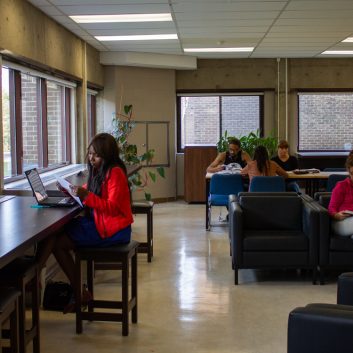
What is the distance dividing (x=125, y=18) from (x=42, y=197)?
12.3 feet

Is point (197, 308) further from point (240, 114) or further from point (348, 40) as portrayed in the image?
point (240, 114)

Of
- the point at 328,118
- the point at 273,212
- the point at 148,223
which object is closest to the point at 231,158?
the point at 148,223

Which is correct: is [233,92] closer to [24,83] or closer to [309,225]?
[24,83]

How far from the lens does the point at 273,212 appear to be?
5.82 metres

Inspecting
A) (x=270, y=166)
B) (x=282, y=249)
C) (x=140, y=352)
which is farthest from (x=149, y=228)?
(x=140, y=352)

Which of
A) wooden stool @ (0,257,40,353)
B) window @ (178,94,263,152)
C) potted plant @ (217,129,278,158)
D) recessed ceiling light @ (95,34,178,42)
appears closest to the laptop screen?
wooden stool @ (0,257,40,353)

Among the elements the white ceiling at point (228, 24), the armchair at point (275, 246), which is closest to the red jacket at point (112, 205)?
the armchair at point (275, 246)

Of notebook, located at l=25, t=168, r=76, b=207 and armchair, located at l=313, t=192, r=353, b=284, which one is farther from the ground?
notebook, located at l=25, t=168, r=76, b=207

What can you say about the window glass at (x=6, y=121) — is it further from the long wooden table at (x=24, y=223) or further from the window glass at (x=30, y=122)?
the long wooden table at (x=24, y=223)

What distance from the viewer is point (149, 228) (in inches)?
255

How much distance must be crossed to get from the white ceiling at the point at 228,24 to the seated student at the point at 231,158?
1529mm

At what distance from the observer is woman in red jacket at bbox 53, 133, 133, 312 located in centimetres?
409

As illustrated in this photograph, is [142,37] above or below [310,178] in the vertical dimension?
above

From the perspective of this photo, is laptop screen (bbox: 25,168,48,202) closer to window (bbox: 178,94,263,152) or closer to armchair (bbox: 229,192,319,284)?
armchair (bbox: 229,192,319,284)
